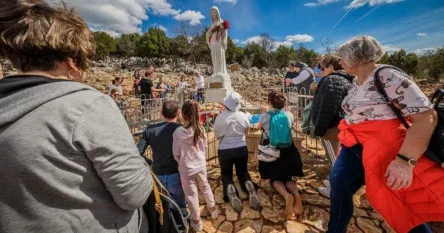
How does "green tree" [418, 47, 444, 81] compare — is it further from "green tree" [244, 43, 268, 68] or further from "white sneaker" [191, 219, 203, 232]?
"white sneaker" [191, 219, 203, 232]

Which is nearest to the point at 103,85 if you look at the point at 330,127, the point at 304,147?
A: the point at 304,147

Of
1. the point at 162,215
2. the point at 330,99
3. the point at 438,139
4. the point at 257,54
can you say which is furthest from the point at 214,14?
the point at 257,54

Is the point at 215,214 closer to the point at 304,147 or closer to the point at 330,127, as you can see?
the point at 330,127

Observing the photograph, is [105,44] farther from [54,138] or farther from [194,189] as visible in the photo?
[54,138]

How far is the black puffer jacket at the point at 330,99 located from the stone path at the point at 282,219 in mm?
1097

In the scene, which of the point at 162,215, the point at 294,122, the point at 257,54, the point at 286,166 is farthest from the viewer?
the point at 257,54

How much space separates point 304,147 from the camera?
15.7 feet

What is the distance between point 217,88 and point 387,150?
8.80 metres

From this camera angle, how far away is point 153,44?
40.3 m

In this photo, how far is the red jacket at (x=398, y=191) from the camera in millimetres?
1489

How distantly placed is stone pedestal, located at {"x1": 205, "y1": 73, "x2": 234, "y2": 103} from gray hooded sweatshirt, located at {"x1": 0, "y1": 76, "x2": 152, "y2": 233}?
29.7 ft

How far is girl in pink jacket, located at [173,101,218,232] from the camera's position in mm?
2633

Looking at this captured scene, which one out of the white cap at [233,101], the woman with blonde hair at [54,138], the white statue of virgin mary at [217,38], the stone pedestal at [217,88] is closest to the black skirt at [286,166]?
the white cap at [233,101]

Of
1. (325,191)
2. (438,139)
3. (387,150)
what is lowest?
(325,191)
